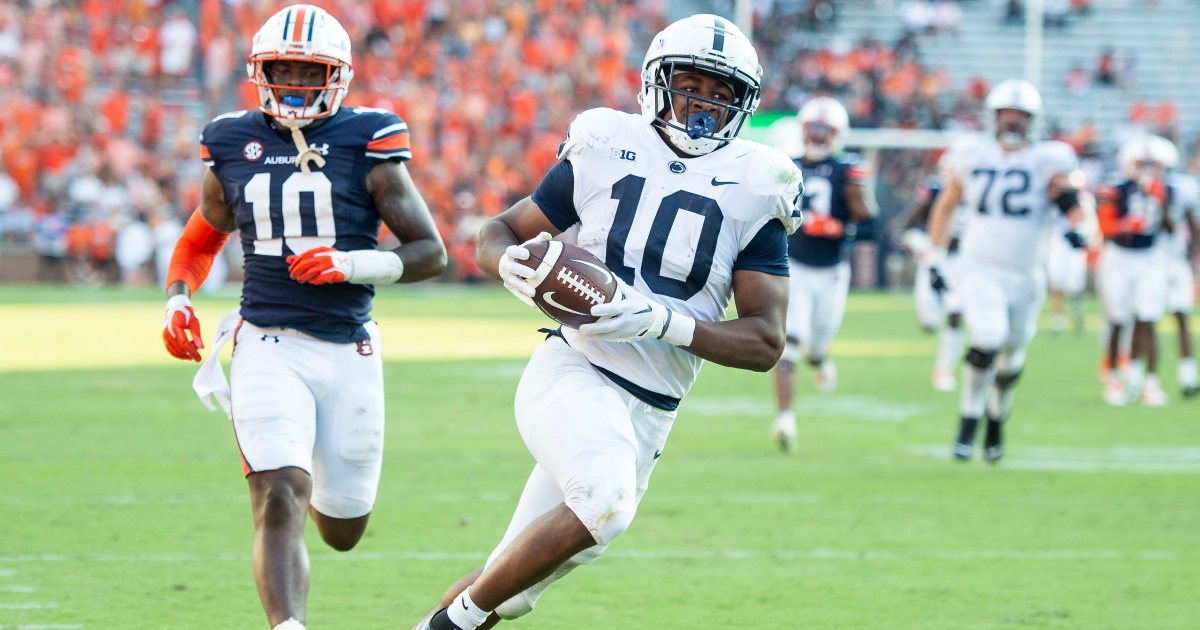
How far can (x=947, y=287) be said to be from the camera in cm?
866

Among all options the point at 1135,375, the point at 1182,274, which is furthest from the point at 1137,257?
the point at 1135,375

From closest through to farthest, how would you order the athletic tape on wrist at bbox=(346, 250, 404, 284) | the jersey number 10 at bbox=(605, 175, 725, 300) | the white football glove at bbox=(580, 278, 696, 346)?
1. the white football glove at bbox=(580, 278, 696, 346)
2. the jersey number 10 at bbox=(605, 175, 725, 300)
3. the athletic tape on wrist at bbox=(346, 250, 404, 284)

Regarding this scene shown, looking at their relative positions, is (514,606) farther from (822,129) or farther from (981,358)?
(822,129)

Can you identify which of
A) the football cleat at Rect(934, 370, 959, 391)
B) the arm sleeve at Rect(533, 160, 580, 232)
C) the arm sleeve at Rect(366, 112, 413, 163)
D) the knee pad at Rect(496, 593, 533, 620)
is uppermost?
the arm sleeve at Rect(366, 112, 413, 163)

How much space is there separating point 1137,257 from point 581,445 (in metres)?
9.57

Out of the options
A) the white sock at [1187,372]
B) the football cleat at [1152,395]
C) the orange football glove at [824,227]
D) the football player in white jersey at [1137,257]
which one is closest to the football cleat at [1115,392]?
the football player in white jersey at [1137,257]

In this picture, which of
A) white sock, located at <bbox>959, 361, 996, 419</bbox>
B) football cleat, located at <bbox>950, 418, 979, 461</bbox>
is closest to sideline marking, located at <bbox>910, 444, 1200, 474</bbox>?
football cleat, located at <bbox>950, 418, 979, 461</bbox>

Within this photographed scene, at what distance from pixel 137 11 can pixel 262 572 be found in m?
22.6

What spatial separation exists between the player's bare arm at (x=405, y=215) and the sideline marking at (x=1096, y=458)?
4880 millimetres

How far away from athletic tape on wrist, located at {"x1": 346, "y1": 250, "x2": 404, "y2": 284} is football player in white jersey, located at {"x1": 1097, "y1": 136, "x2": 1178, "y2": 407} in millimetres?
8661

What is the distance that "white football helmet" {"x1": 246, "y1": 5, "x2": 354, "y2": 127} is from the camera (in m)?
4.46

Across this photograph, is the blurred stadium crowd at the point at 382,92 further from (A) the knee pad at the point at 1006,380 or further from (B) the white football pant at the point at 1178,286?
(A) the knee pad at the point at 1006,380

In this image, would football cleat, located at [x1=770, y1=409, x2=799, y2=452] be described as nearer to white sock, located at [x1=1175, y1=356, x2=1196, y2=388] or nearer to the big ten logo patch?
white sock, located at [x1=1175, y1=356, x2=1196, y2=388]

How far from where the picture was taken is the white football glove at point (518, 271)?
3662 millimetres
